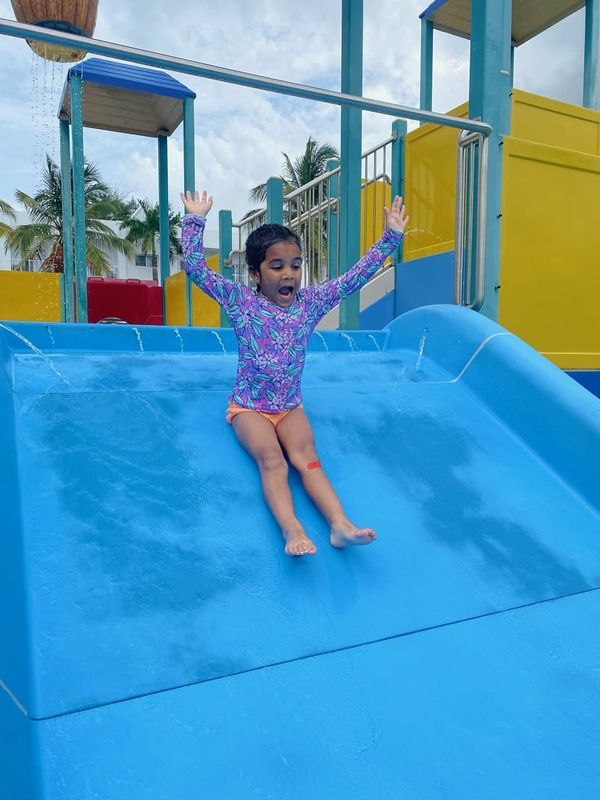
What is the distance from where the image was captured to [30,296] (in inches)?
252

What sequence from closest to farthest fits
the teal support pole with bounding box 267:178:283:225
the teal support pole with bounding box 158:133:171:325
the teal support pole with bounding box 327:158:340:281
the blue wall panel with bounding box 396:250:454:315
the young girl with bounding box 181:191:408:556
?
the young girl with bounding box 181:191:408:556 < the blue wall panel with bounding box 396:250:454:315 < the teal support pole with bounding box 327:158:340:281 < the teal support pole with bounding box 267:178:283:225 < the teal support pole with bounding box 158:133:171:325

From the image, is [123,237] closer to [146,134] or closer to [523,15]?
[146,134]

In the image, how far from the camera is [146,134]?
8.05 m

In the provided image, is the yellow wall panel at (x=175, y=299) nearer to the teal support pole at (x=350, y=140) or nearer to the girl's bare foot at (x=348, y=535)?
the teal support pole at (x=350, y=140)

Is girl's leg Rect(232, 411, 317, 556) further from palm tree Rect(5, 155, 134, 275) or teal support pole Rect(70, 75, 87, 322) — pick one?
palm tree Rect(5, 155, 134, 275)

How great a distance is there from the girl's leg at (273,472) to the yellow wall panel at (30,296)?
16.6ft

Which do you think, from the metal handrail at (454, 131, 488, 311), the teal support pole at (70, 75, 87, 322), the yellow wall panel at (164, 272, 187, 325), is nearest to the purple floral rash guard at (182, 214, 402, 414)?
the metal handrail at (454, 131, 488, 311)

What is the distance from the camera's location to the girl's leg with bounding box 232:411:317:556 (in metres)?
1.57

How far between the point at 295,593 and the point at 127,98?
7073 mm

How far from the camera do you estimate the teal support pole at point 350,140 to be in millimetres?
4500

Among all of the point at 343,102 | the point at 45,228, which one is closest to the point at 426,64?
the point at 343,102

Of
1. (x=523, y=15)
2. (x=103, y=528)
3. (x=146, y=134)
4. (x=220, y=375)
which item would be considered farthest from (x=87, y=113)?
(x=103, y=528)

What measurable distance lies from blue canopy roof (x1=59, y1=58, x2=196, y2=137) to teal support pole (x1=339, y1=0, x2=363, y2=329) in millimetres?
2701

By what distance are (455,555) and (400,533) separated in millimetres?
157
